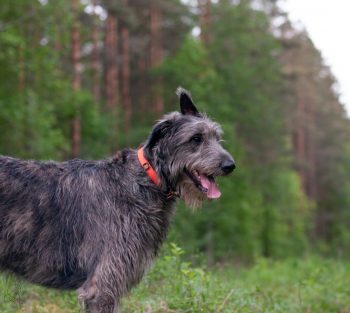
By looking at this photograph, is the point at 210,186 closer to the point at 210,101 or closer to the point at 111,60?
the point at 210,101

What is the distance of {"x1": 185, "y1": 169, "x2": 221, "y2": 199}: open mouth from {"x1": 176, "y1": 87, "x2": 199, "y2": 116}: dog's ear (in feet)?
2.28

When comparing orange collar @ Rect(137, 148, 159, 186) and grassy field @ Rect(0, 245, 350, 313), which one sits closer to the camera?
orange collar @ Rect(137, 148, 159, 186)

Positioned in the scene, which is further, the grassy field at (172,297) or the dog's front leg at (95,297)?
the grassy field at (172,297)

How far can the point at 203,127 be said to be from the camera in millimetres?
5789

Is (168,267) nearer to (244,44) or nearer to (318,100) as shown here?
(244,44)

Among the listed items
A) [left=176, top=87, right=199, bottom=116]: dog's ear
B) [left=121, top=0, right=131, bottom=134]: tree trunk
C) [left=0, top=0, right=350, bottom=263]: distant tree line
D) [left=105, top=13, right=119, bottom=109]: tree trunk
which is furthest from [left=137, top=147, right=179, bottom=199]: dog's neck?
[left=121, top=0, right=131, bottom=134]: tree trunk

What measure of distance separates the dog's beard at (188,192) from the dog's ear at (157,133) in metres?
0.43

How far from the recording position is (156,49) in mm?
34625

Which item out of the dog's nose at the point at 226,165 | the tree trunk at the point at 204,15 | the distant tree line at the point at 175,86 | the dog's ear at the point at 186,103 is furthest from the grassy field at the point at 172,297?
the tree trunk at the point at 204,15

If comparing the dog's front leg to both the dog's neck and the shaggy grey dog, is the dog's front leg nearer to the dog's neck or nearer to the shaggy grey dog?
the shaggy grey dog

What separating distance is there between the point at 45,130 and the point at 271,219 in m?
23.8

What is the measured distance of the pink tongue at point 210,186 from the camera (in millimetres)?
5629

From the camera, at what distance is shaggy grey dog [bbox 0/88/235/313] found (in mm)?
5363

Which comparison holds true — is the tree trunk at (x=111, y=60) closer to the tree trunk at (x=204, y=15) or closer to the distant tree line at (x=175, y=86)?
the distant tree line at (x=175, y=86)
